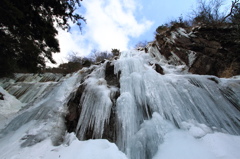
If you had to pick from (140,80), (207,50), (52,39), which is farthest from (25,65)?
(207,50)

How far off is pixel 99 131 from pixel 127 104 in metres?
0.87

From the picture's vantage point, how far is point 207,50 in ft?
17.2

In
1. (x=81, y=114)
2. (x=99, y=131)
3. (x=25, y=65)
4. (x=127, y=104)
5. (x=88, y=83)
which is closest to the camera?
(x=99, y=131)

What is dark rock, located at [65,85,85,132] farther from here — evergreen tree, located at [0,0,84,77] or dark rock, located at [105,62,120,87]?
evergreen tree, located at [0,0,84,77]

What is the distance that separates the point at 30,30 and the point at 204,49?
6.88 meters

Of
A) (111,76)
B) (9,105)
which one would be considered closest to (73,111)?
(111,76)

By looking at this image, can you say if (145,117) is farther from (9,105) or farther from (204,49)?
(9,105)

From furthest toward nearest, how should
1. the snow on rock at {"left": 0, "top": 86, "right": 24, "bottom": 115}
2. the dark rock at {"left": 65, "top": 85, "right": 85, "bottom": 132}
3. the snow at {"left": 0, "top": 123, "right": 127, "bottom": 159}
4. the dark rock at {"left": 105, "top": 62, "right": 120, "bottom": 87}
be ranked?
the snow on rock at {"left": 0, "top": 86, "right": 24, "bottom": 115}
the dark rock at {"left": 105, "top": 62, "right": 120, "bottom": 87}
the dark rock at {"left": 65, "top": 85, "right": 85, "bottom": 132}
the snow at {"left": 0, "top": 123, "right": 127, "bottom": 159}

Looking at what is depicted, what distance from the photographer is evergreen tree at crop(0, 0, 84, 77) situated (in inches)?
142

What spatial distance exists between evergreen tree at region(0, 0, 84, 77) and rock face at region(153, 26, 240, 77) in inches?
175

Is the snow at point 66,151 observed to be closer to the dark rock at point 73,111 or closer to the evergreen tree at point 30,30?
the dark rock at point 73,111

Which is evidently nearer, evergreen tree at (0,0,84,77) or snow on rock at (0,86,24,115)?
evergreen tree at (0,0,84,77)

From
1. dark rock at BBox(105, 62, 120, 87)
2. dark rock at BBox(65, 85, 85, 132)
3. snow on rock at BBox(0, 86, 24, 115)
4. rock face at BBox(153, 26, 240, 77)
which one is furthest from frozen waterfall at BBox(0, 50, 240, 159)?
snow on rock at BBox(0, 86, 24, 115)

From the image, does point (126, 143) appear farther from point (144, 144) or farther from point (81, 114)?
point (81, 114)
